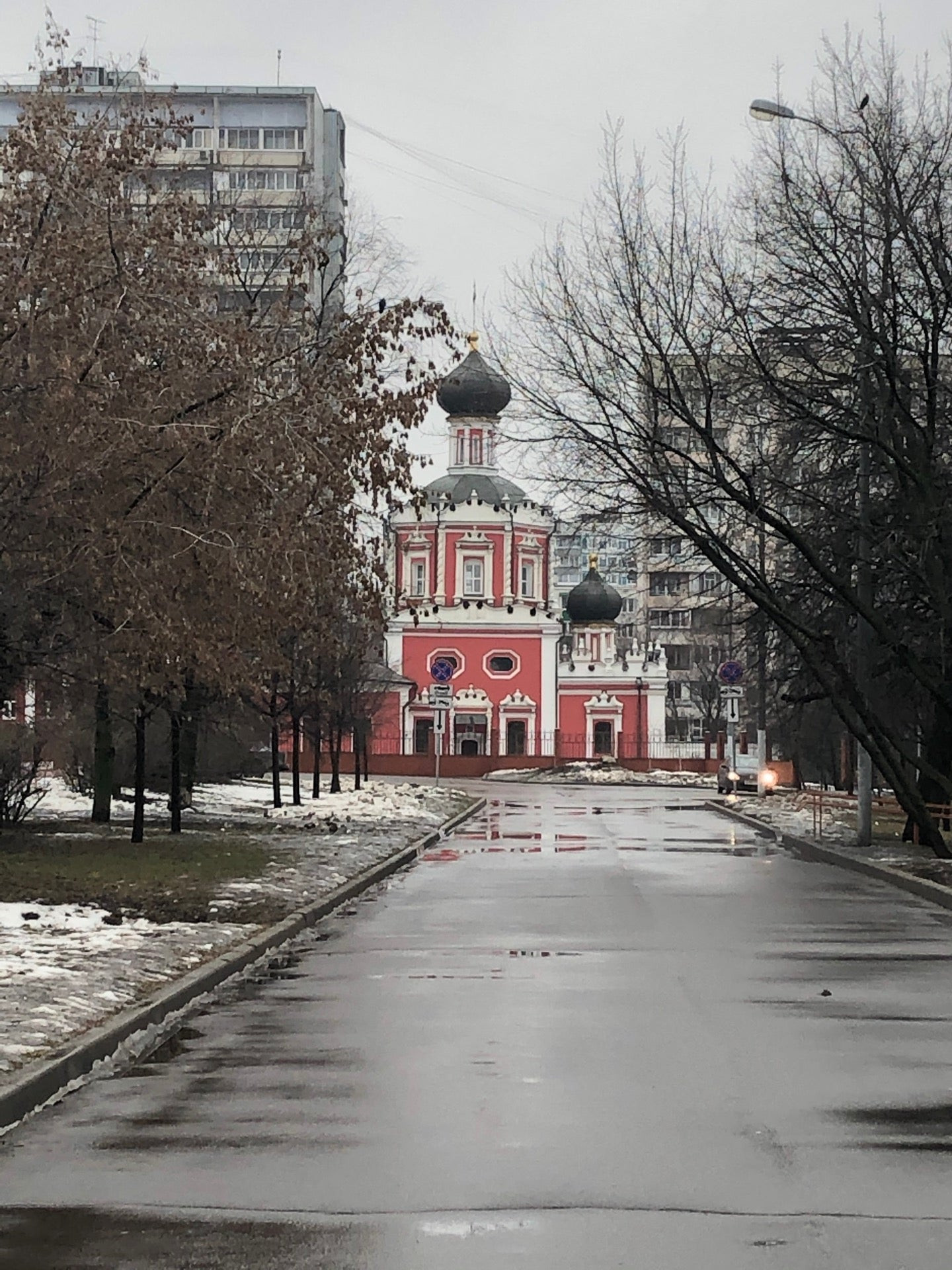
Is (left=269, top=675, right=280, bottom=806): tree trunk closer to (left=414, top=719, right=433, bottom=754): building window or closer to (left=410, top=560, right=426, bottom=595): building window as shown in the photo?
(left=414, top=719, right=433, bottom=754): building window

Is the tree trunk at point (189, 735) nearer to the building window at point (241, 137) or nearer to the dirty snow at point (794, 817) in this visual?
the dirty snow at point (794, 817)

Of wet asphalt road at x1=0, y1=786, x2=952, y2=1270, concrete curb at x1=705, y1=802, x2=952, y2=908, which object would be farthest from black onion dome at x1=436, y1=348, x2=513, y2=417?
wet asphalt road at x1=0, y1=786, x2=952, y2=1270

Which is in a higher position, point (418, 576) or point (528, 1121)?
point (418, 576)

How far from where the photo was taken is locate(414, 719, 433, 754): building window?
96.2 metres

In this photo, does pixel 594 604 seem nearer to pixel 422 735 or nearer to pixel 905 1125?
pixel 422 735

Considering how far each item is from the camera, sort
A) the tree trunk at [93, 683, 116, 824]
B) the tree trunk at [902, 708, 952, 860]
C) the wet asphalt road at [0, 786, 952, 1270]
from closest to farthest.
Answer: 1. the wet asphalt road at [0, 786, 952, 1270]
2. the tree trunk at [902, 708, 952, 860]
3. the tree trunk at [93, 683, 116, 824]

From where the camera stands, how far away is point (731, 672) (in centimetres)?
4712

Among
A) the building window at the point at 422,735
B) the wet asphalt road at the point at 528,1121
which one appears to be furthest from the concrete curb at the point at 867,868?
the building window at the point at 422,735

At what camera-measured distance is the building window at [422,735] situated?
96.2m

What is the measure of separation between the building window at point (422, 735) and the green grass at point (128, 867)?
64718mm

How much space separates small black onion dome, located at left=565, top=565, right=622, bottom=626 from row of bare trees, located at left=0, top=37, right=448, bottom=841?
83431mm

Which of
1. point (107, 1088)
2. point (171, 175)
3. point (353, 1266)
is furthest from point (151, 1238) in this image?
point (171, 175)

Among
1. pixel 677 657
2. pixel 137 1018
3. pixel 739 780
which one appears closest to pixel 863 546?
pixel 137 1018

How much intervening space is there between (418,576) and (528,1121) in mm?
89612
